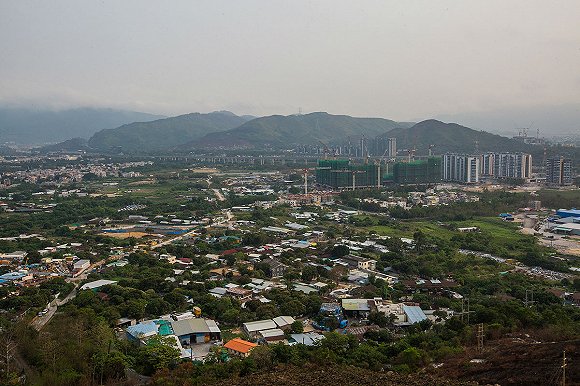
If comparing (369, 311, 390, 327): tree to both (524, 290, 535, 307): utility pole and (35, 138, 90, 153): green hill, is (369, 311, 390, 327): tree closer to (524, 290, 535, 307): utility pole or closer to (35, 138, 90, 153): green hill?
(524, 290, 535, 307): utility pole

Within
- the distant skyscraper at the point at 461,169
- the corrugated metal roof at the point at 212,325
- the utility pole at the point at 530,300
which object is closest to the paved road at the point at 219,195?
the distant skyscraper at the point at 461,169

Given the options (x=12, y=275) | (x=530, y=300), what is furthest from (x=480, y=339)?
(x=12, y=275)

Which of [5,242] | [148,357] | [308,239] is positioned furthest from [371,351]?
[5,242]

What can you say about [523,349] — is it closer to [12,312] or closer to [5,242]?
[12,312]

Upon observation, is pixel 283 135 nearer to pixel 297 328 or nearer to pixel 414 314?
pixel 414 314

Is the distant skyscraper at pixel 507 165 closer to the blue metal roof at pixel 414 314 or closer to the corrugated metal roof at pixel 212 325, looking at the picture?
the blue metal roof at pixel 414 314

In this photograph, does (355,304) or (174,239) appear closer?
(355,304)

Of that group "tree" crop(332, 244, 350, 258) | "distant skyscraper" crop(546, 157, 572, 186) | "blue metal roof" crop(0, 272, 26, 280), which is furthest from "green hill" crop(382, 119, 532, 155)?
Answer: "blue metal roof" crop(0, 272, 26, 280)
